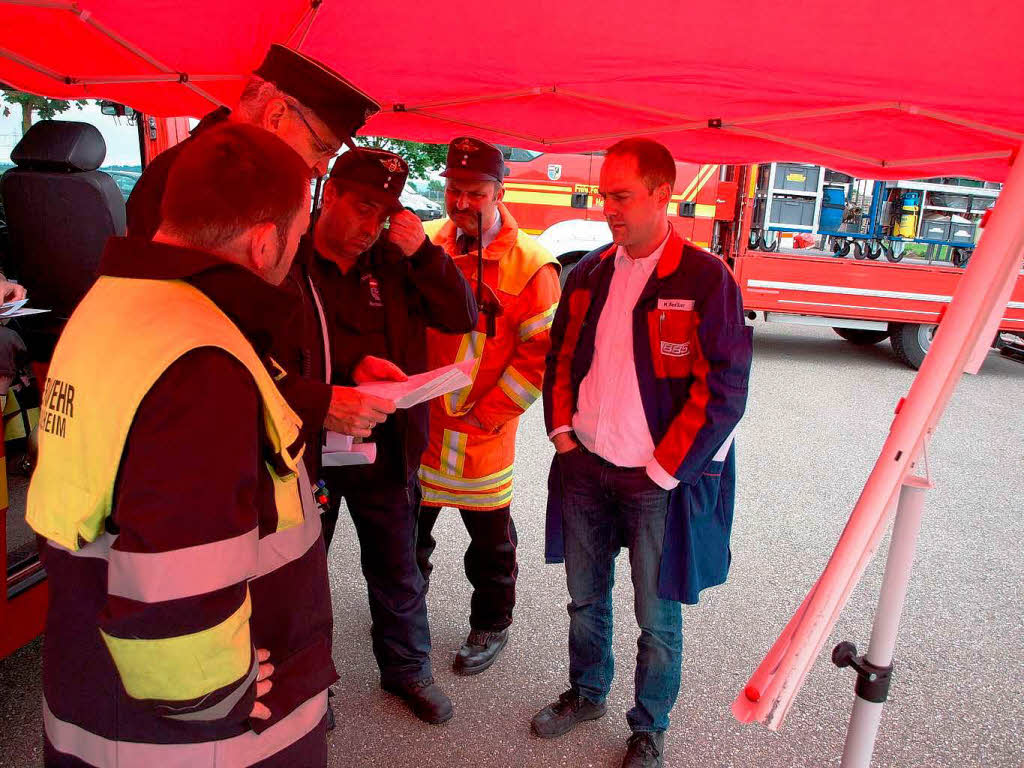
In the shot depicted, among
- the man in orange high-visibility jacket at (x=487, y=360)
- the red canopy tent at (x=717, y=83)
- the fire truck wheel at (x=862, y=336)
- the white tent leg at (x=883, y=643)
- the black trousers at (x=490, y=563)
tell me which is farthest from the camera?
the fire truck wheel at (x=862, y=336)

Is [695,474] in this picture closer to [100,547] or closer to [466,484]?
[466,484]

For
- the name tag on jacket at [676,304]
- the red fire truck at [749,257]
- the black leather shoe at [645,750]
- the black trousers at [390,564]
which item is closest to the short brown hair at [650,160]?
the name tag on jacket at [676,304]

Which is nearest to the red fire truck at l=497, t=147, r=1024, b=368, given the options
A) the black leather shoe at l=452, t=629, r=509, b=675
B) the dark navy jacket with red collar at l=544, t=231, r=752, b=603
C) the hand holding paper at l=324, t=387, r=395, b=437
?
the black leather shoe at l=452, t=629, r=509, b=675

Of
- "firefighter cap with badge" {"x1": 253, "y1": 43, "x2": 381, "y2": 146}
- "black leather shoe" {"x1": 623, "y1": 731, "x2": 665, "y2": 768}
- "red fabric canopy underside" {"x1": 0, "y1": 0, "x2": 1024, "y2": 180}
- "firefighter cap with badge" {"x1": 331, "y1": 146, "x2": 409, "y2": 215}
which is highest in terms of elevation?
"red fabric canopy underside" {"x1": 0, "y1": 0, "x2": 1024, "y2": 180}

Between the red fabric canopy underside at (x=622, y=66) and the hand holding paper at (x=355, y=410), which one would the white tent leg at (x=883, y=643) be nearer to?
the red fabric canopy underside at (x=622, y=66)

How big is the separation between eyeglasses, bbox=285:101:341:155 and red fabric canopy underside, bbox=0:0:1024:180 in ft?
1.77

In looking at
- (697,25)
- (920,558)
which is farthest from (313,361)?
(920,558)

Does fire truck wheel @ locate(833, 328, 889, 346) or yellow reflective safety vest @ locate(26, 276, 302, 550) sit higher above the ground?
yellow reflective safety vest @ locate(26, 276, 302, 550)

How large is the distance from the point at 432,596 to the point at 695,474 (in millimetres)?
1846

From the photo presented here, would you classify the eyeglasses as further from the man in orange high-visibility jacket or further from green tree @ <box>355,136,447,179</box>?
green tree @ <box>355,136,447,179</box>

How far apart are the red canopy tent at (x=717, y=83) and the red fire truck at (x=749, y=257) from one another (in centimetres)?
526

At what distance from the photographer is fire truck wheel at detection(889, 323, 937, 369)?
887 centimetres

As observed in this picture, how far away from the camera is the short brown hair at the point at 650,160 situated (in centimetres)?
234

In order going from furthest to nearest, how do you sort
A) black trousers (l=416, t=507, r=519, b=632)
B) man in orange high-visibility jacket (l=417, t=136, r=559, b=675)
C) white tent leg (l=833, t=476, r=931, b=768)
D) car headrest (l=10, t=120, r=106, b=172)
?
car headrest (l=10, t=120, r=106, b=172), black trousers (l=416, t=507, r=519, b=632), man in orange high-visibility jacket (l=417, t=136, r=559, b=675), white tent leg (l=833, t=476, r=931, b=768)
